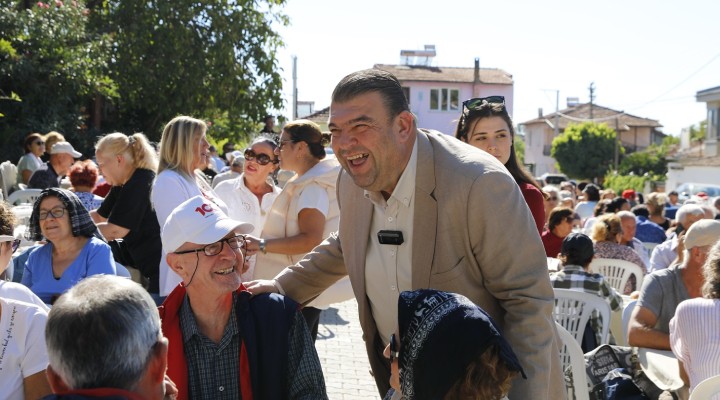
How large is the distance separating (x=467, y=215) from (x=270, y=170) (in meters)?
3.10

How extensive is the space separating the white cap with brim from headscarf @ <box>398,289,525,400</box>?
3.13 m

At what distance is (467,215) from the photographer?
9.04 feet

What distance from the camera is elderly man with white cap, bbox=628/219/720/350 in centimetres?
500

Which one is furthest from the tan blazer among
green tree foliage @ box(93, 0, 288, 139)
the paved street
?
green tree foliage @ box(93, 0, 288, 139)

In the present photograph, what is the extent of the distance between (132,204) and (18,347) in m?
2.52

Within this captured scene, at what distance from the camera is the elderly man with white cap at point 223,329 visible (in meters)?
3.16

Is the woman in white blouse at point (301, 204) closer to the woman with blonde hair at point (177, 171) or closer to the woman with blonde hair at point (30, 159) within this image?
the woman with blonde hair at point (177, 171)

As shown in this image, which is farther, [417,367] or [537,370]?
[537,370]

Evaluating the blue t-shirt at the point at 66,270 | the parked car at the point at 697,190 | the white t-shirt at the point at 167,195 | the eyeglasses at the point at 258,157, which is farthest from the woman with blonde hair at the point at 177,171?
the parked car at the point at 697,190

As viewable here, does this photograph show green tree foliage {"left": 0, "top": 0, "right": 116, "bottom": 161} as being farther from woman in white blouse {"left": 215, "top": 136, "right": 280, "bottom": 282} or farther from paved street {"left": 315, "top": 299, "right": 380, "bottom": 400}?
woman in white blouse {"left": 215, "top": 136, "right": 280, "bottom": 282}

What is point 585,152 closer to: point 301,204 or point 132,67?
point 132,67

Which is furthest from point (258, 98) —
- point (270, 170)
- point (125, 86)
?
point (270, 170)

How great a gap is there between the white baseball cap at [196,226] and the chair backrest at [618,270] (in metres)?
5.53

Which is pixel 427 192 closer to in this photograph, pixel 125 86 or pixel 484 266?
pixel 484 266
